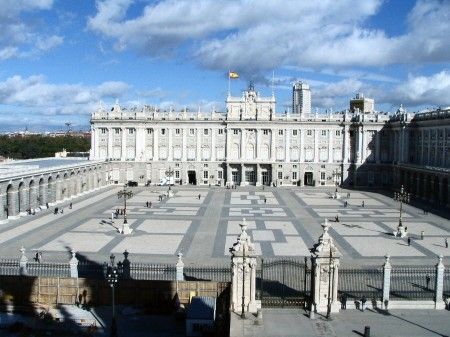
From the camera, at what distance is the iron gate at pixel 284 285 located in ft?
72.0

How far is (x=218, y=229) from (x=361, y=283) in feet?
63.5

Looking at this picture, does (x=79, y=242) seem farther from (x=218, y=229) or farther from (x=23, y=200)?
(x=23, y=200)

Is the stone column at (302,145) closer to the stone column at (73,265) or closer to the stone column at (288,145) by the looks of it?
the stone column at (288,145)

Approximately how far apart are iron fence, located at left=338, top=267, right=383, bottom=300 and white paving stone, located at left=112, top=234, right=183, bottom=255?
1283cm

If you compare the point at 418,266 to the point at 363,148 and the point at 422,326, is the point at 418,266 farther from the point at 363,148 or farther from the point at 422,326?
the point at 363,148

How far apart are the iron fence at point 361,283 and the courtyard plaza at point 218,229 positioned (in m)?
4.41

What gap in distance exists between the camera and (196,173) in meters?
90.5

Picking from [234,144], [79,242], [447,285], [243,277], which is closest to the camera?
[243,277]

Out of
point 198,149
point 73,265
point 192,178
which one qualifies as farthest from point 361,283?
point 192,178

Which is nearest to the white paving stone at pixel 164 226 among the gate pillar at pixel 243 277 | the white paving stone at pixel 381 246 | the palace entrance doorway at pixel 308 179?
the white paving stone at pixel 381 246

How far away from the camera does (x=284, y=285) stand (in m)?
26.4

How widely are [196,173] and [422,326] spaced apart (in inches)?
2808

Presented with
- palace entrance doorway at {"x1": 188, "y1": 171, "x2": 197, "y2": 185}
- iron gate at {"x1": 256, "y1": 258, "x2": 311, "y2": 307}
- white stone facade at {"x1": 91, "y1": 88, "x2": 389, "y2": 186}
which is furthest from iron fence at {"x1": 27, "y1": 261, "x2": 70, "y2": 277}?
palace entrance doorway at {"x1": 188, "y1": 171, "x2": 197, "y2": 185}

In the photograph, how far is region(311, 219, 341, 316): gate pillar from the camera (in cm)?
2097
